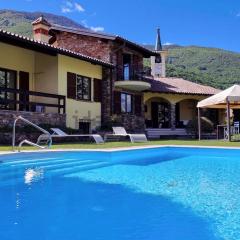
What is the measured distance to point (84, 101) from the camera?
21172 mm

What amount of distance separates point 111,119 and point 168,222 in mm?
17386

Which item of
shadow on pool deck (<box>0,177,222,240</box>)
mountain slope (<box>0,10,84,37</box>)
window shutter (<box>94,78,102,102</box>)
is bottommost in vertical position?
shadow on pool deck (<box>0,177,222,240</box>)

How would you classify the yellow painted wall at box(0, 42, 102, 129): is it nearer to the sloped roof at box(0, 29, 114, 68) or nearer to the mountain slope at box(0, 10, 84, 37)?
the sloped roof at box(0, 29, 114, 68)

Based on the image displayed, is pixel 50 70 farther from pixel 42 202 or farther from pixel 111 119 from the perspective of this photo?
pixel 42 202

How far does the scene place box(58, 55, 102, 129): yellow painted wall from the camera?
64.5 ft

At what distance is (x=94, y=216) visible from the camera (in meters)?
5.52

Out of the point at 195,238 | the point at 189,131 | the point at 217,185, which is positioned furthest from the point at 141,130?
the point at 195,238

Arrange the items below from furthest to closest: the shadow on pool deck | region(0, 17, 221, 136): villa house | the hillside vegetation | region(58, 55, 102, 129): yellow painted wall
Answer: the hillside vegetation < region(58, 55, 102, 129): yellow painted wall < region(0, 17, 221, 136): villa house < the shadow on pool deck

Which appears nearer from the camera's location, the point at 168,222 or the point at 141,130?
the point at 168,222

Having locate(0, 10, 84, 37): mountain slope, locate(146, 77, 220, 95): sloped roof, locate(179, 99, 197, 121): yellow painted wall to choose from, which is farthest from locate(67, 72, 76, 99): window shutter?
locate(0, 10, 84, 37): mountain slope

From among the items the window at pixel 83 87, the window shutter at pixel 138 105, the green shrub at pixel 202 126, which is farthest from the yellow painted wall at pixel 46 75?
the green shrub at pixel 202 126

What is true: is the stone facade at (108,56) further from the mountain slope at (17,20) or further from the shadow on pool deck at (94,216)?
the mountain slope at (17,20)

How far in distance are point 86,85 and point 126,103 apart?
393 centimetres

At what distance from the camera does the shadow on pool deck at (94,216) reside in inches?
183
